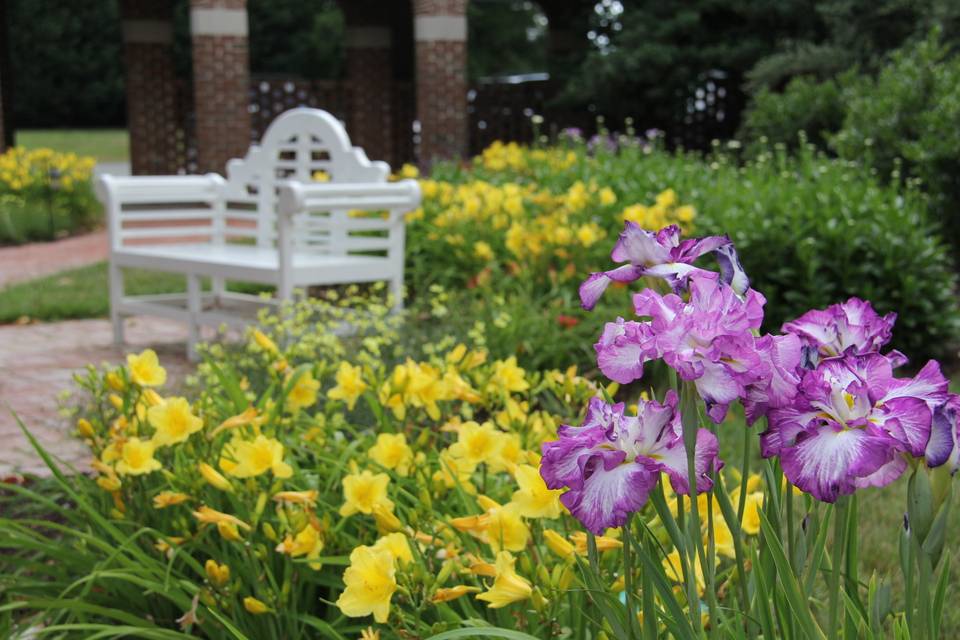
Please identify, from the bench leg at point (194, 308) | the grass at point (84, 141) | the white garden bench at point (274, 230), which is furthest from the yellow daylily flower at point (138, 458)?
the grass at point (84, 141)

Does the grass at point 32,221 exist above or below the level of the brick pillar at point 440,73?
below

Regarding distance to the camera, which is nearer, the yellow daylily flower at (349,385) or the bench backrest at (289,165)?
the yellow daylily flower at (349,385)

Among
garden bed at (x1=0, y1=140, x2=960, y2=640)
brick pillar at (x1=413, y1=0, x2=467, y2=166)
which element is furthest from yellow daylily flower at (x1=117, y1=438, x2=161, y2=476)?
brick pillar at (x1=413, y1=0, x2=467, y2=166)

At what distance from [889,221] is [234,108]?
974 cm

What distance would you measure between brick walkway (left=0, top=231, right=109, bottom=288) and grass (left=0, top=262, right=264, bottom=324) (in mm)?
338

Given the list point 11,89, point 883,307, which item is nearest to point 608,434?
point 883,307

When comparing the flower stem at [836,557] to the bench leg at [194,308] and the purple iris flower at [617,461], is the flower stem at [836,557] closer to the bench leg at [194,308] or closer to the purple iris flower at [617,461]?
the purple iris flower at [617,461]

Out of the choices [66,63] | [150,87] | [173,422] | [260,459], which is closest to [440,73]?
[150,87]

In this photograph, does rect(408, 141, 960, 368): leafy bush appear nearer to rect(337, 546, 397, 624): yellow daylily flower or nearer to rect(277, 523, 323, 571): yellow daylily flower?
rect(277, 523, 323, 571): yellow daylily flower

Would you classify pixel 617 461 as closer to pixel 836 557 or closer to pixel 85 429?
pixel 836 557

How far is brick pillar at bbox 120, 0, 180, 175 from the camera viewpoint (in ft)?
51.4

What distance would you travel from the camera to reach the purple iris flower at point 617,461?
113 centimetres

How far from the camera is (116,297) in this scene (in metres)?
5.99

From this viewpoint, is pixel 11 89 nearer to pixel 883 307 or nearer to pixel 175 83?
pixel 175 83
